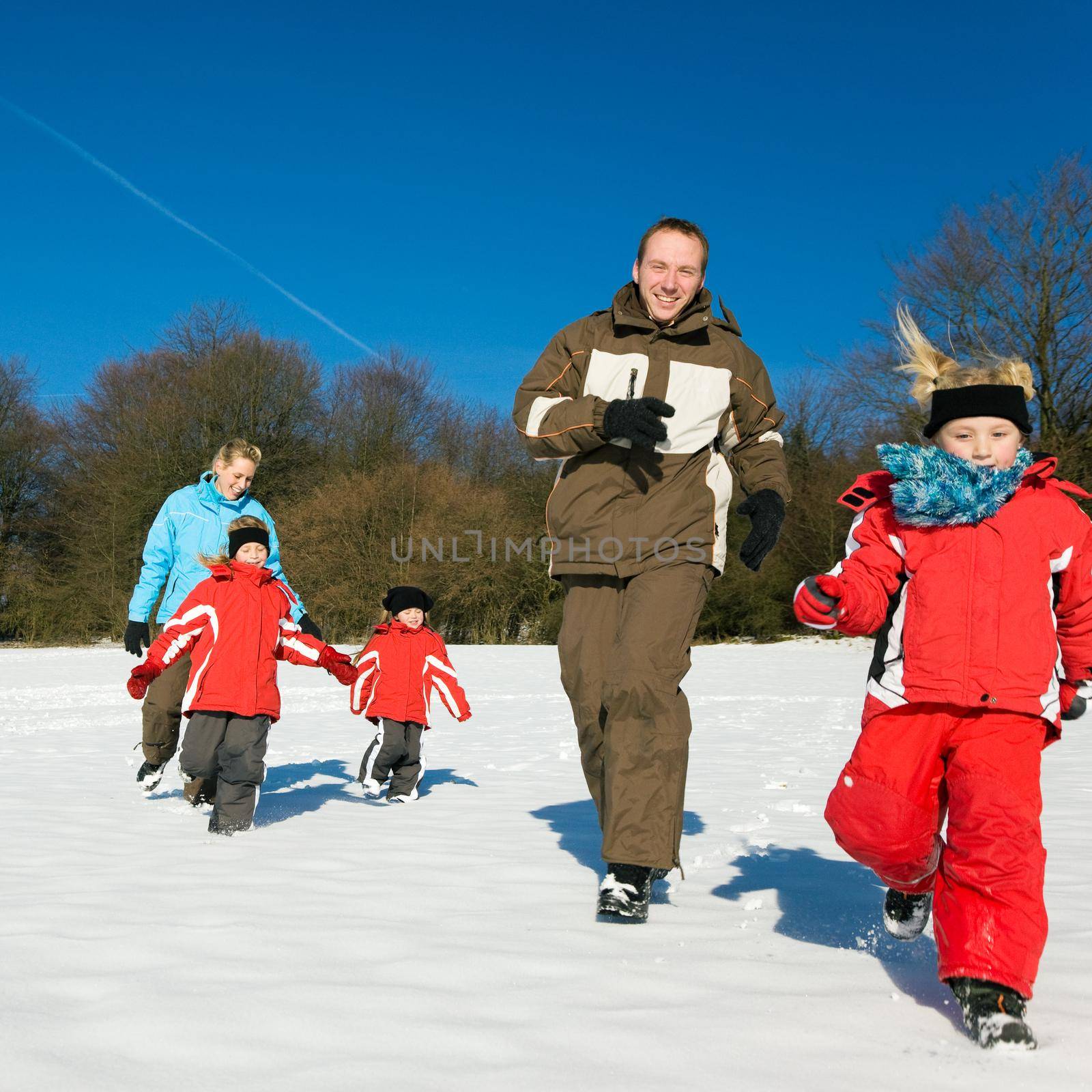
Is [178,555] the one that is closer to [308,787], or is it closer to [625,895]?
[308,787]

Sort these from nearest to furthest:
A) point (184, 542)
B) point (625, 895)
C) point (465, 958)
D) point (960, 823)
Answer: point (960, 823) < point (465, 958) < point (625, 895) < point (184, 542)

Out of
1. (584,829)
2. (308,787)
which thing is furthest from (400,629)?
(584,829)

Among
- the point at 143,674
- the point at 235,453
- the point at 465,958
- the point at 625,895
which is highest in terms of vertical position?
the point at 235,453

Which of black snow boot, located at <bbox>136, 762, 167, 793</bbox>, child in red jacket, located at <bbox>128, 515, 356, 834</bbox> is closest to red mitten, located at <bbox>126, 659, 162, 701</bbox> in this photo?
child in red jacket, located at <bbox>128, 515, 356, 834</bbox>

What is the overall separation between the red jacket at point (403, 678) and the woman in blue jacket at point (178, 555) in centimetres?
96

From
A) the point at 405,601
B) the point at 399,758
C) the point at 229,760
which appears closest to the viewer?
the point at 229,760

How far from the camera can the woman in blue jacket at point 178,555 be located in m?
6.00

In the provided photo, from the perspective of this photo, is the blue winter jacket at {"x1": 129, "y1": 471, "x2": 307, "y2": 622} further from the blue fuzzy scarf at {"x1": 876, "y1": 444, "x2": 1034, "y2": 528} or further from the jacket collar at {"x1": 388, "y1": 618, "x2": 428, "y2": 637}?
the blue fuzzy scarf at {"x1": 876, "y1": 444, "x2": 1034, "y2": 528}

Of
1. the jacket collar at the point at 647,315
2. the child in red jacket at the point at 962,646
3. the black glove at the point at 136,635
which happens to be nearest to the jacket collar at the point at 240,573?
the black glove at the point at 136,635

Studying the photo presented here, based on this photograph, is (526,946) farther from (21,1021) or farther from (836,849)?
(836,849)

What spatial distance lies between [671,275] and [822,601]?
1524 millimetres

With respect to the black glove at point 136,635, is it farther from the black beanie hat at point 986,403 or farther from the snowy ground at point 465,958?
the black beanie hat at point 986,403

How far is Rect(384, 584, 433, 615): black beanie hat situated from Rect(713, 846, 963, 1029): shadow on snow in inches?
121

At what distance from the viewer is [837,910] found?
342cm
